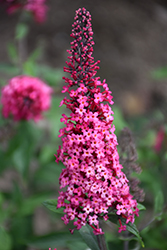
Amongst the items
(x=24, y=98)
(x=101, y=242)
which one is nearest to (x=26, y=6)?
(x=24, y=98)

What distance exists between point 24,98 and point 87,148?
1.68 m

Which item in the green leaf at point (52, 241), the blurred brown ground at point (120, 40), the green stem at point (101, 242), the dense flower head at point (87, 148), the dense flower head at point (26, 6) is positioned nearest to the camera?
the dense flower head at point (87, 148)

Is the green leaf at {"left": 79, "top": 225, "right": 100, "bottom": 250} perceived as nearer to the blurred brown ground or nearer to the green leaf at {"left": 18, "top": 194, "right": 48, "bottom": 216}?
the green leaf at {"left": 18, "top": 194, "right": 48, "bottom": 216}

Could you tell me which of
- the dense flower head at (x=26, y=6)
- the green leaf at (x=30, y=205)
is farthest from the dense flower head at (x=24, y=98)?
the dense flower head at (x=26, y=6)

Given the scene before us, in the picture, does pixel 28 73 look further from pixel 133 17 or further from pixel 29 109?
pixel 133 17

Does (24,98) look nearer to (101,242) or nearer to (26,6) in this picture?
(26,6)

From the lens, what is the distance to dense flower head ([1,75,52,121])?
2.77 meters

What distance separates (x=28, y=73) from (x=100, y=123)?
235 cm

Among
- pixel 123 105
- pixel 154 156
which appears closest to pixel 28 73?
pixel 154 156

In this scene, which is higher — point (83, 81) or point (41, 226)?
point (83, 81)

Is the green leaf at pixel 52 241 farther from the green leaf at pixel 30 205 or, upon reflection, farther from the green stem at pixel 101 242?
the green stem at pixel 101 242

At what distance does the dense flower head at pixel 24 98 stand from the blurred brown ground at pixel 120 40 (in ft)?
10.7

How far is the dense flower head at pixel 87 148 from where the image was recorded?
123cm

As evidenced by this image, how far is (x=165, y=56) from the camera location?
6500mm
